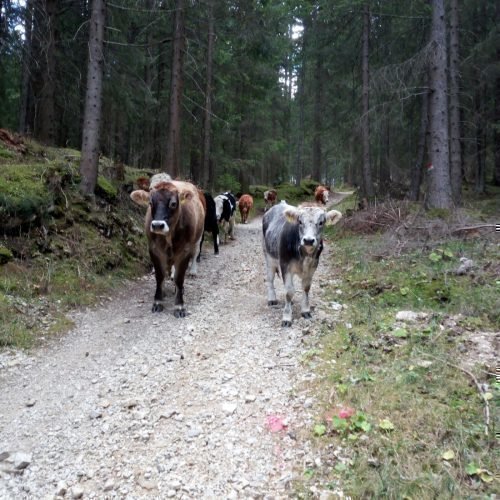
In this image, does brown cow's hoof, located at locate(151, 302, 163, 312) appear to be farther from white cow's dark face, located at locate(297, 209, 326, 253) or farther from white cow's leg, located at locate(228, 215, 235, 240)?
white cow's leg, located at locate(228, 215, 235, 240)

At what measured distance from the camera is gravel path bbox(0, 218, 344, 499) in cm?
331

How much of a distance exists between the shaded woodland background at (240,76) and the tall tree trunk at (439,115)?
46mm

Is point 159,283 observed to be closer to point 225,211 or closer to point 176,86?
point 225,211

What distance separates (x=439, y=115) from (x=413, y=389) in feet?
33.1

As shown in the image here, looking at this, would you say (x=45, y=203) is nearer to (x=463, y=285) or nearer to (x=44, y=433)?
(x=44, y=433)

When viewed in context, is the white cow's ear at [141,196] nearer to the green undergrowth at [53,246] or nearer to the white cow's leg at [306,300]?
the green undergrowth at [53,246]

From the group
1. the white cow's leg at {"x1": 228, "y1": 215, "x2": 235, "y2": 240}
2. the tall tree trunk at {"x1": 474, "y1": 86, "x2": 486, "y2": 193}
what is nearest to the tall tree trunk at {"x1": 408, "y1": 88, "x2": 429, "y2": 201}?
the tall tree trunk at {"x1": 474, "y1": 86, "x2": 486, "y2": 193}

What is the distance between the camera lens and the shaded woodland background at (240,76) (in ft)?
42.8

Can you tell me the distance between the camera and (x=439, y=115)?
465 inches

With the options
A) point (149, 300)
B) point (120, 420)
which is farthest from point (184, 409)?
point (149, 300)

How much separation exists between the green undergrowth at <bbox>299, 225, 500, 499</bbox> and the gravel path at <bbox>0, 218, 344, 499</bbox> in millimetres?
329

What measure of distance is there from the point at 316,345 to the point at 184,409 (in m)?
2.07

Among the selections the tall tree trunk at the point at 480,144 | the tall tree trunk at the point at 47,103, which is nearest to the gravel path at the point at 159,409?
the tall tree trunk at the point at 47,103

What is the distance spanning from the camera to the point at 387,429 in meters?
3.50
